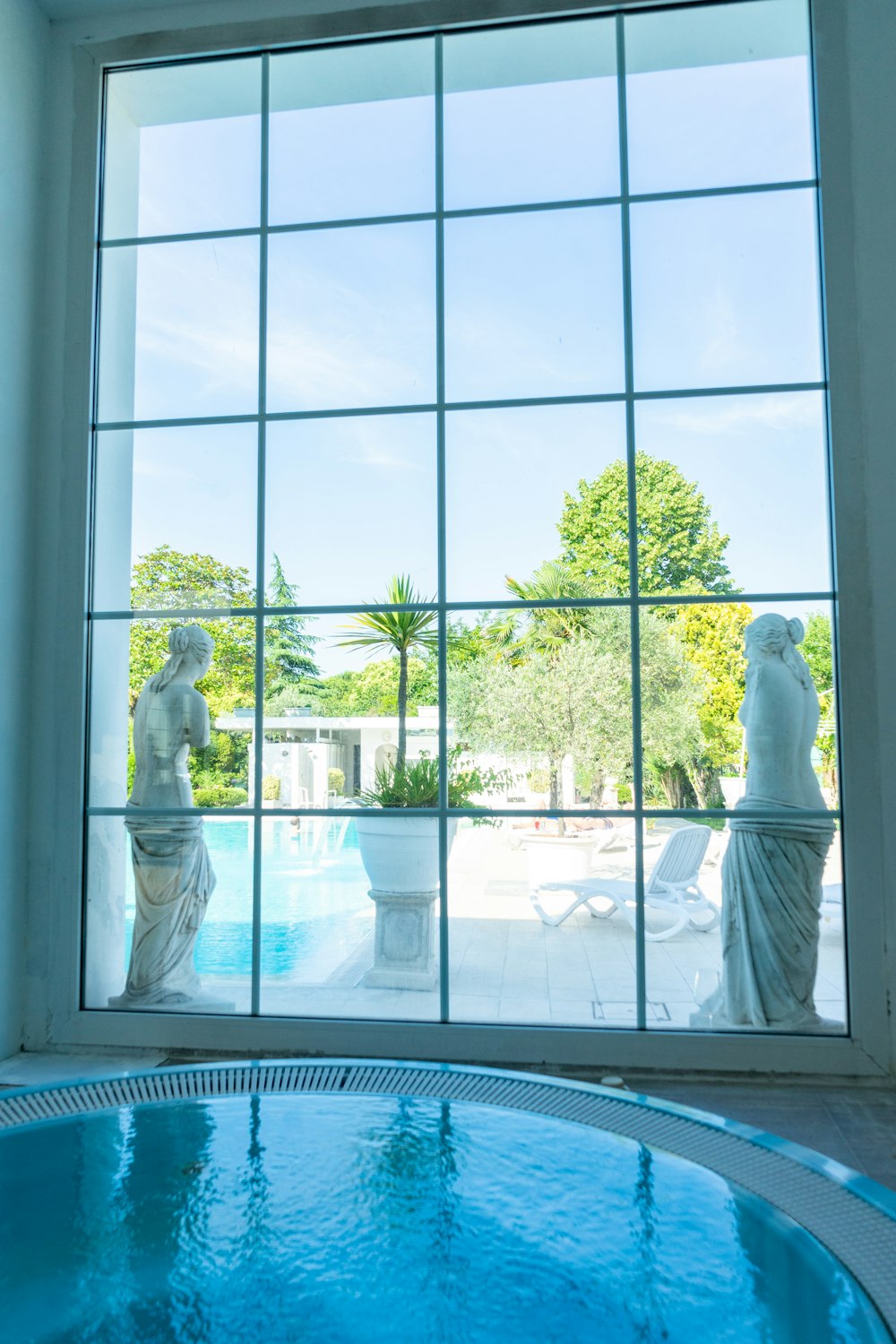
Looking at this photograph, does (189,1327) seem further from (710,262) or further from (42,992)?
(710,262)

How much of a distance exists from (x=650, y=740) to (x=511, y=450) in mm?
1175

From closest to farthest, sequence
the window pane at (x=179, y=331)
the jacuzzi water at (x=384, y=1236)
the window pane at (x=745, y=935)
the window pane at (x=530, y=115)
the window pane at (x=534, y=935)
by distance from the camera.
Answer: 1. the jacuzzi water at (x=384, y=1236)
2. the window pane at (x=745, y=935)
3. the window pane at (x=534, y=935)
4. the window pane at (x=530, y=115)
5. the window pane at (x=179, y=331)

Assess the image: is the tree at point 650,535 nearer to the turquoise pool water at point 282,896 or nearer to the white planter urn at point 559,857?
the white planter urn at point 559,857

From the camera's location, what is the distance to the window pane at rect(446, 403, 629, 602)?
341 cm

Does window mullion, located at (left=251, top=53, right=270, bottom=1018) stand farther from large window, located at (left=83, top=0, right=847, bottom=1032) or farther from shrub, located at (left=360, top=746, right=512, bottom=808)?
shrub, located at (left=360, top=746, right=512, bottom=808)

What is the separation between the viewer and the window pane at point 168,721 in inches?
139

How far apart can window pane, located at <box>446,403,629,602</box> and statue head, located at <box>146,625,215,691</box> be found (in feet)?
3.21

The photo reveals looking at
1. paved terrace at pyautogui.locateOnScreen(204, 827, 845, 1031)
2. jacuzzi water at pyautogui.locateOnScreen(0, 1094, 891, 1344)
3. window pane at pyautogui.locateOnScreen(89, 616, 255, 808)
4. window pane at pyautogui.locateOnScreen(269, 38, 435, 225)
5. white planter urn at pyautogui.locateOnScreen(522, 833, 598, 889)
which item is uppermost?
window pane at pyautogui.locateOnScreen(269, 38, 435, 225)

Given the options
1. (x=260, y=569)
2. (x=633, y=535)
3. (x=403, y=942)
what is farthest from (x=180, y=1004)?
(x=633, y=535)

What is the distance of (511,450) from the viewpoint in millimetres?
3453

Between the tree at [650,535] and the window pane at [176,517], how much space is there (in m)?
1.26

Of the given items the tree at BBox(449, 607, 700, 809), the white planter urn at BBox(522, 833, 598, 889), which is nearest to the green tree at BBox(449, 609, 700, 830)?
the tree at BBox(449, 607, 700, 809)

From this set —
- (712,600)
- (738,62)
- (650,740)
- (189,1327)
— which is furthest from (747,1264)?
(738,62)

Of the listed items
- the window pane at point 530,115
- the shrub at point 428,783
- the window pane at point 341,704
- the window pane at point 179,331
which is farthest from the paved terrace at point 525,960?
the window pane at point 530,115
